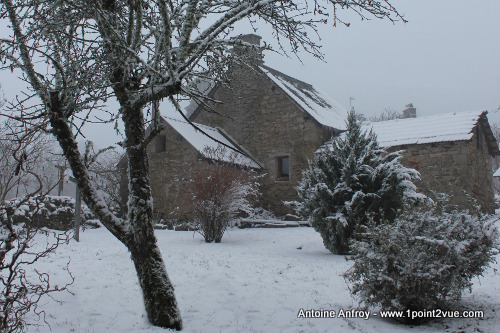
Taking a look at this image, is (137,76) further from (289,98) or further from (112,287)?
(289,98)

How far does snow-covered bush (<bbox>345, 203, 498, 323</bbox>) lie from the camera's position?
4590 millimetres

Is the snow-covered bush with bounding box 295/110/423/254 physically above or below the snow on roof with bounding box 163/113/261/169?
below

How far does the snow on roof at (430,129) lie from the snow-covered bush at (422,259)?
32.2ft

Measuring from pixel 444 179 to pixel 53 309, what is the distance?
40.9 ft

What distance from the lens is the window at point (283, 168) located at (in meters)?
17.3

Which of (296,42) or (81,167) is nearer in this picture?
(81,167)

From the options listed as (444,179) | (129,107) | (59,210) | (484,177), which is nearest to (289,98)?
(444,179)

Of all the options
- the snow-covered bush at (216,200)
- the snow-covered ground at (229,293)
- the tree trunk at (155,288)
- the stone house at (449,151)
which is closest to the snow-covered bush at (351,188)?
the snow-covered ground at (229,293)

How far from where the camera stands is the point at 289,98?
17.0 m

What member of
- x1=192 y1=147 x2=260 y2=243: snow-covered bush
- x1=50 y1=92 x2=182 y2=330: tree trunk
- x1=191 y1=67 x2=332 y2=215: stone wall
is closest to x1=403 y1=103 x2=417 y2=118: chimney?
x1=191 y1=67 x2=332 y2=215: stone wall

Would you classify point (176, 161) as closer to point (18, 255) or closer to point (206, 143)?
point (206, 143)

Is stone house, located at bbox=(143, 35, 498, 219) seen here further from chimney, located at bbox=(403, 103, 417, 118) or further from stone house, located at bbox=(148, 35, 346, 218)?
chimney, located at bbox=(403, 103, 417, 118)

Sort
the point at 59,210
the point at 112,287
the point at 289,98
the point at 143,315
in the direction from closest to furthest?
the point at 143,315 < the point at 112,287 < the point at 59,210 < the point at 289,98

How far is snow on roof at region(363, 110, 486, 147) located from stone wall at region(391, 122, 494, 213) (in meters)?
0.22
